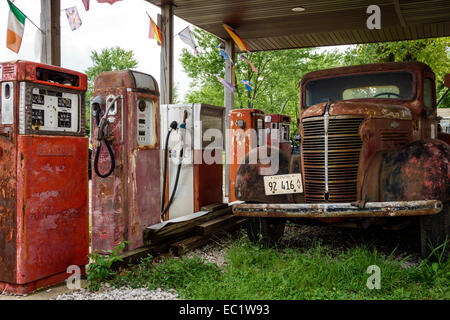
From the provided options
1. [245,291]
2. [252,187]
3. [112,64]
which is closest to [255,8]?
[252,187]

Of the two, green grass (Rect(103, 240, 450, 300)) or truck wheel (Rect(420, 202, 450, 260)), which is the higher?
truck wheel (Rect(420, 202, 450, 260))

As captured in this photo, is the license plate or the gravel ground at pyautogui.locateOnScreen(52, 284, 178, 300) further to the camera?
the license plate

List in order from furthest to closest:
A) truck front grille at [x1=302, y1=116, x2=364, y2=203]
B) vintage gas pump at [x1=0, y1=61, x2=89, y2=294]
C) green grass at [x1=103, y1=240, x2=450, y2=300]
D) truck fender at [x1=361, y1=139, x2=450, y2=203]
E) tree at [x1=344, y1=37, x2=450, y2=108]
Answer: tree at [x1=344, y1=37, x2=450, y2=108]
truck front grille at [x1=302, y1=116, x2=364, y2=203]
truck fender at [x1=361, y1=139, x2=450, y2=203]
vintage gas pump at [x1=0, y1=61, x2=89, y2=294]
green grass at [x1=103, y1=240, x2=450, y2=300]

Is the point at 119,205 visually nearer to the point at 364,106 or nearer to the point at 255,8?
the point at 364,106

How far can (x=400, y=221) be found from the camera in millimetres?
4047

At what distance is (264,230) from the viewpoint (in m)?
4.69

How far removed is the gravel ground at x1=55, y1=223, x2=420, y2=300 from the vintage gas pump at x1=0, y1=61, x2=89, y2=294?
38 cm

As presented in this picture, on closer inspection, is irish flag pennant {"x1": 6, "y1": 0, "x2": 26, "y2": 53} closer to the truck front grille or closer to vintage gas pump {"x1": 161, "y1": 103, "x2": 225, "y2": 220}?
vintage gas pump {"x1": 161, "y1": 103, "x2": 225, "y2": 220}

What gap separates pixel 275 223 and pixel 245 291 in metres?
1.69

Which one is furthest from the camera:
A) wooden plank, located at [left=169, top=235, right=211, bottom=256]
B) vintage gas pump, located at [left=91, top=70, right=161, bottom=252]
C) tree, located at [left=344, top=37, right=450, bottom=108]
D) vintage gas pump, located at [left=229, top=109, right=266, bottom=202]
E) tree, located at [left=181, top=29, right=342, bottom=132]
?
tree, located at [left=181, top=29, right=342, bottom=132]

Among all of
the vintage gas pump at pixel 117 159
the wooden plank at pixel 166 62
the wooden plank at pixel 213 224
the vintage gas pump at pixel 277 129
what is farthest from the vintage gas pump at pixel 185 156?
the vintage gas pump at pixel 277 129

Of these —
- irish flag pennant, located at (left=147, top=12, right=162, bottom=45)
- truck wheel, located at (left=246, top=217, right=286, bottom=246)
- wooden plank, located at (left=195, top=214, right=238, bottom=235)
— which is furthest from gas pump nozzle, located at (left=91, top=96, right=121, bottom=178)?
irish flag pennant, located at (left=147, top=12, right=162, bottom=45)

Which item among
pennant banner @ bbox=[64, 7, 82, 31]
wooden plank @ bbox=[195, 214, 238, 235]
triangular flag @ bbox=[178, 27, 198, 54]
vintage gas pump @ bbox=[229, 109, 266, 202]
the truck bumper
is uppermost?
triangular flag @ bbox=[178, 27, 198, 54]

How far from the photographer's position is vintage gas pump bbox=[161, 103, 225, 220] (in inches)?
225
